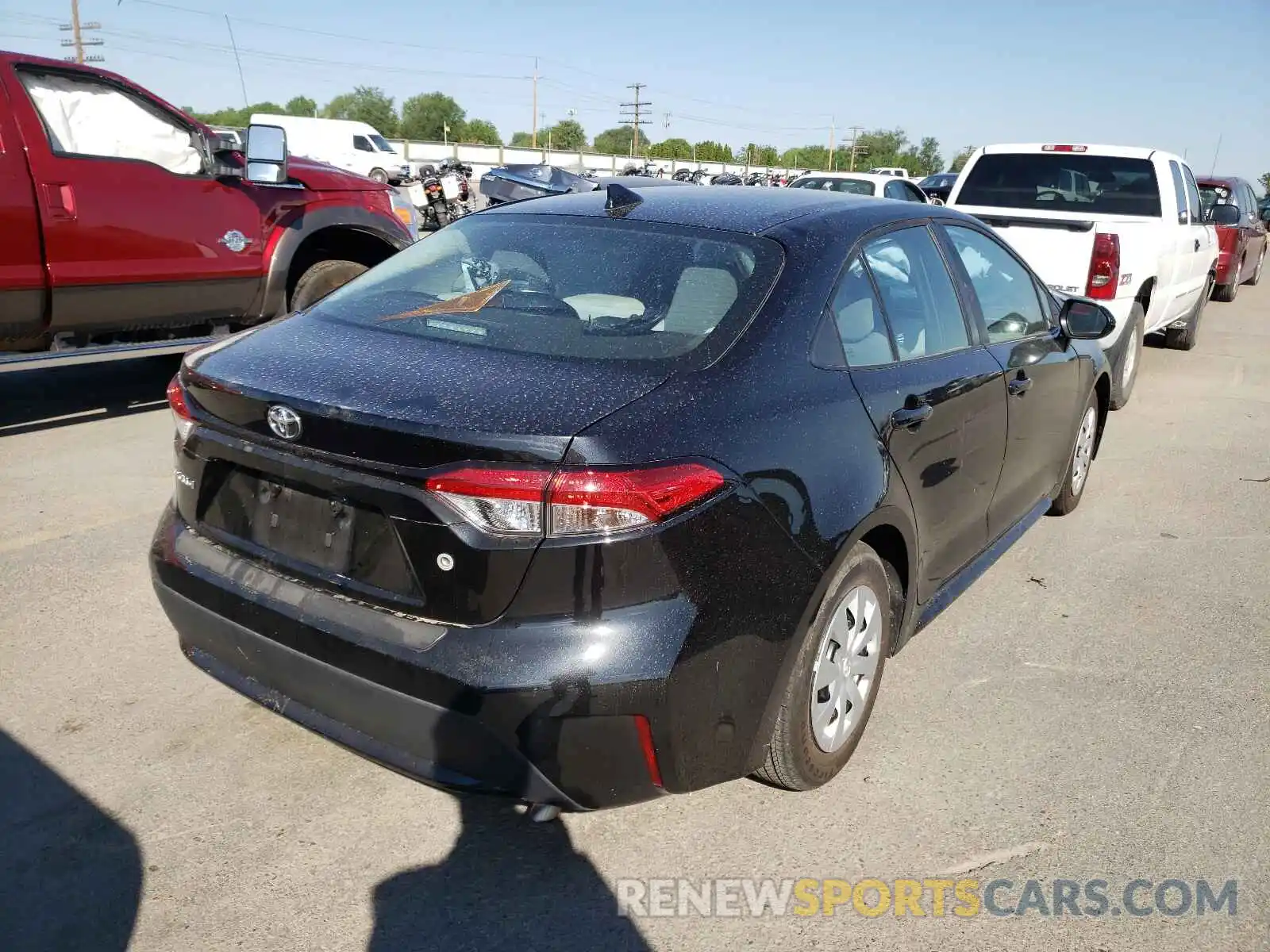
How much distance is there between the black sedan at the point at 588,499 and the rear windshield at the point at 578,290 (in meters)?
0.01

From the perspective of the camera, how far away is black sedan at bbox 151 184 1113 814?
6.98ft

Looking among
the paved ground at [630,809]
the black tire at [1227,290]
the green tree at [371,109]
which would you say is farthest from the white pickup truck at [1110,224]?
the green tree at [371,109]

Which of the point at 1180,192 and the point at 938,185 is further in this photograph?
the point at 938,185

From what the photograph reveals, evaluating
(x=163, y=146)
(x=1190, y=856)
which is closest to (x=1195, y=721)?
(x=1190, y=856)

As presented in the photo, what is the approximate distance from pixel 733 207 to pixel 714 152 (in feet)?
348

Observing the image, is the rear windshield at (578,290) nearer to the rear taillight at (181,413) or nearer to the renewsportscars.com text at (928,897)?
the rear taillight at (181,413)

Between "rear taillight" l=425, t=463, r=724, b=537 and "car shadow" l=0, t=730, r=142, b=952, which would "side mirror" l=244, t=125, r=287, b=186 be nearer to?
"car shadow" l=0, t=730, r=142, b=952

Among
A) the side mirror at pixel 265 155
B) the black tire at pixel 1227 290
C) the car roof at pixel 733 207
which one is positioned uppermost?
the side mirror at pixel 265 155

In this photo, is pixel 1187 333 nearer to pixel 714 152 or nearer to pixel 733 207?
pixel 733 207

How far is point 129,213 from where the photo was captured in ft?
19.2

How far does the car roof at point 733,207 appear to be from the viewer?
3.08m

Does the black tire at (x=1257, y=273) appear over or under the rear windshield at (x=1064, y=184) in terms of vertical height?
under

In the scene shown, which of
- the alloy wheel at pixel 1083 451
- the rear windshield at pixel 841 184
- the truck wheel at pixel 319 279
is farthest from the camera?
the rear windshield at pixel 841 184

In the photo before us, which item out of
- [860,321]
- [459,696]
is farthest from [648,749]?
[860,321]
